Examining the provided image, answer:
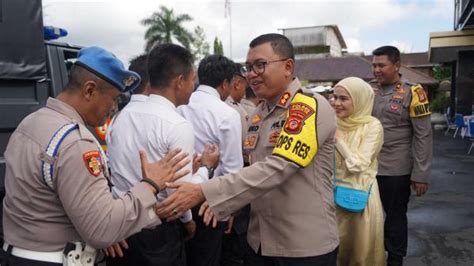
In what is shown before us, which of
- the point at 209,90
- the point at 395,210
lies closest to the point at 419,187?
the point at 395,210

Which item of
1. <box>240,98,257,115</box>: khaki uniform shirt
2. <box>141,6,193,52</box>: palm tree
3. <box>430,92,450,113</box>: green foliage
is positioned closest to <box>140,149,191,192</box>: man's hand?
<box>240,98,257,115</box>: khaki uniform shirt

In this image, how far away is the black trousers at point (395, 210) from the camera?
3.79 m

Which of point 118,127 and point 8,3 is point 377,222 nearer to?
point 118,127

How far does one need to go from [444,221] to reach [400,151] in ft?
7.97

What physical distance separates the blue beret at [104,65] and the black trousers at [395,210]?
287cm

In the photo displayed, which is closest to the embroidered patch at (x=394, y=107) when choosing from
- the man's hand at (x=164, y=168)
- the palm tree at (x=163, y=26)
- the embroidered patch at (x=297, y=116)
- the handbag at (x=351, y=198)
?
the handbag at (x=351, y=198)

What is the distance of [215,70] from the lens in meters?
3.56

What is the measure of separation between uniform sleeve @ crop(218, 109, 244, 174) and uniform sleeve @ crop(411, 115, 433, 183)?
1.60 metres

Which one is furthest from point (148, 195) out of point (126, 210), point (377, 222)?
point (377, 222)

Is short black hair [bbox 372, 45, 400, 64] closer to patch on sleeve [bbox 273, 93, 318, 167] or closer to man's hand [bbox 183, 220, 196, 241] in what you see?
patch on sleeve [bbox 273, 93, 318, 167]

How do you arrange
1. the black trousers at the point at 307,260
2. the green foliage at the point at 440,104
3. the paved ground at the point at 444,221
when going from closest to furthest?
1. the black trousers at the point at 307,260
2. the paved ground at the point at 444,221
3. the green foliage at the point at 440,104

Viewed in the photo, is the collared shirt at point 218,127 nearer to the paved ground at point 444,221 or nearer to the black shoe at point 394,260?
the black shoe at point 394,260

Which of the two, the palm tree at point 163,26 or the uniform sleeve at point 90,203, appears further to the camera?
the palm tree at point 163,26

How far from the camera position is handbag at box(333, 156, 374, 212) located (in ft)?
10.2
